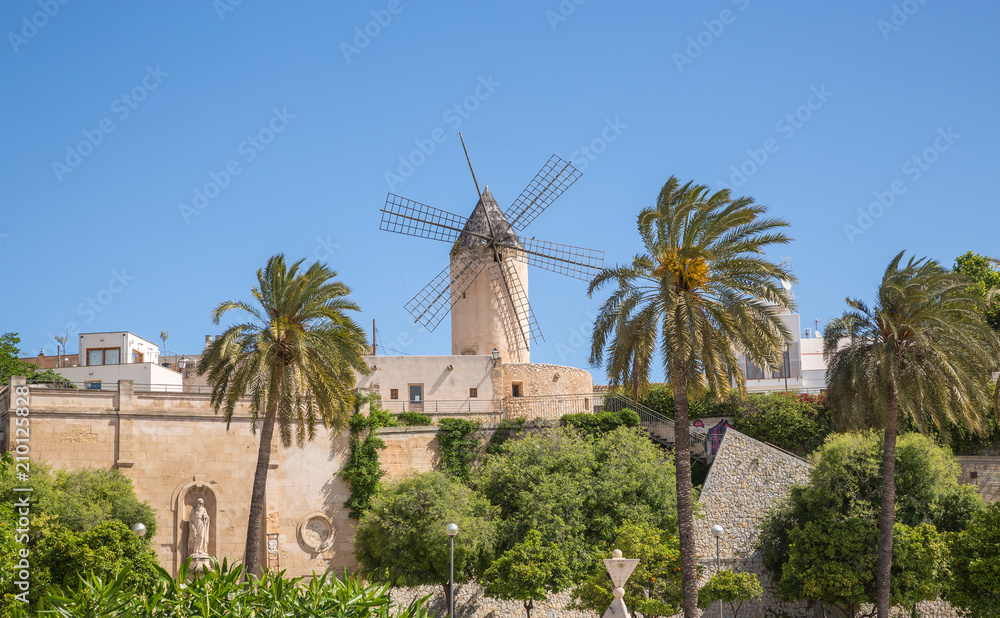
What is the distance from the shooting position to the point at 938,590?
94.9 ft

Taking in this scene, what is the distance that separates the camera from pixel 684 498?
22953mm

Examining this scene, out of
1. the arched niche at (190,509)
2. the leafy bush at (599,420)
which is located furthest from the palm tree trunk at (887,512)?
the arched niche at (190,509)

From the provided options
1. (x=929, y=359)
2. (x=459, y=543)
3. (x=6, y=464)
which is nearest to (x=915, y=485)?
(x=929, y=359)

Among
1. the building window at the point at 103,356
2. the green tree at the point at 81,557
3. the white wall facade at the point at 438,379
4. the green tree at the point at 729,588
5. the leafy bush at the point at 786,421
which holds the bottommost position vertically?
the green tree at the point at 729,588

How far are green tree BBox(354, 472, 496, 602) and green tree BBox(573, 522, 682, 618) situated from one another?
360 cm

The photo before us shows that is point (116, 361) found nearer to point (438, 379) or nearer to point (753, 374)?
point (438, 379)

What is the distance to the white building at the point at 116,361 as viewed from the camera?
4816cm

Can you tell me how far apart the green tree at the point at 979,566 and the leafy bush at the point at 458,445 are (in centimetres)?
1706

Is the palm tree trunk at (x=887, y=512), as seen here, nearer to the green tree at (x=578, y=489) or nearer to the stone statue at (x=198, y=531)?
the green tree at (x=578, y=489)

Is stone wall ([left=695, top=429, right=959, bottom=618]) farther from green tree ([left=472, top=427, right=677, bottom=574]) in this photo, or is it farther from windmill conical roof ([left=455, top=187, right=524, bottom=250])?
windmill conical roof ([left=455, top=187, right=524, bottom=250])

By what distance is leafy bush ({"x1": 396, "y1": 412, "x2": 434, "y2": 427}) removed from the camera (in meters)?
37.8

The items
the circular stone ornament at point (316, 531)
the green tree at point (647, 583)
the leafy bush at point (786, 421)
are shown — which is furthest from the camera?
the leafy bush at point (786, 421)

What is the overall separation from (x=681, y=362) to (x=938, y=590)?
484 inches

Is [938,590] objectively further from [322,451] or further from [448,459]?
[322,451]
